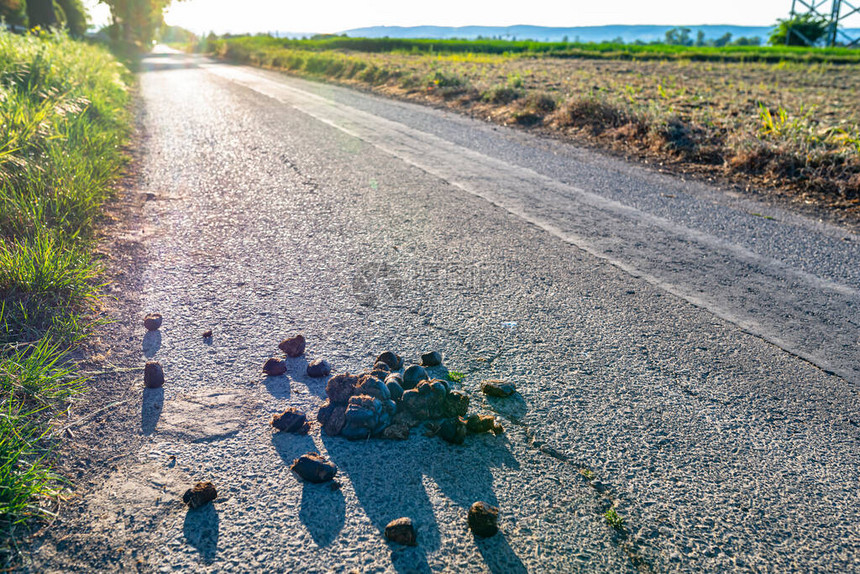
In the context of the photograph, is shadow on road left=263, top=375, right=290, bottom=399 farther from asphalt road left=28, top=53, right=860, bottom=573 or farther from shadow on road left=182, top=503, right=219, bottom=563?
shadow on road left=182, top=503, right=219, bottom=563

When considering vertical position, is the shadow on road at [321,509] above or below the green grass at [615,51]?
below

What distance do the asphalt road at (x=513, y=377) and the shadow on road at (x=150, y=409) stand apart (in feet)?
0.04

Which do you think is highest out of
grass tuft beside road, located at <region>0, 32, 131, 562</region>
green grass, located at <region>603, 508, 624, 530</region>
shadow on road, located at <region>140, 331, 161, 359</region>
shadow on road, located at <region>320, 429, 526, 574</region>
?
grass tuft beside road, located at <region>0, 32, 131, 562</region>

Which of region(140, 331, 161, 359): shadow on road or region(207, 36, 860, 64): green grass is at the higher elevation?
region(207, 36, 860, 64): green grass

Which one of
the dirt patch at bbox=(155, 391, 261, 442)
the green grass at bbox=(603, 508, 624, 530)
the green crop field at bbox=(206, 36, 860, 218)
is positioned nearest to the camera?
the green grass at bbox=(603, 508, 624, 530)

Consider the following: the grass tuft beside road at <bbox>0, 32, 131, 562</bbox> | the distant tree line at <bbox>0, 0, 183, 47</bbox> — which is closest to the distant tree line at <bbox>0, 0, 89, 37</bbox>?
the distant tree line at <bbox>0, 0, 183, 47</bbox>

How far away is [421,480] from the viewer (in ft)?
6.18

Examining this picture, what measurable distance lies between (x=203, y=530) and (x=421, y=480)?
2.28 feet

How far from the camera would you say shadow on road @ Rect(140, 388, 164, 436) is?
6.90ft

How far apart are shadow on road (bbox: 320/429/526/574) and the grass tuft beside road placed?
959 mm

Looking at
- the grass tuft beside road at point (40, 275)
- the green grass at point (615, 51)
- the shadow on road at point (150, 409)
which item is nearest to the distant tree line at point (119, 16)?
the green grass at point (615, 51)

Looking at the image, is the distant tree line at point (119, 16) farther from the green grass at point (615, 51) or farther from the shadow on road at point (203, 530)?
the shadow on road at point (203, 530)

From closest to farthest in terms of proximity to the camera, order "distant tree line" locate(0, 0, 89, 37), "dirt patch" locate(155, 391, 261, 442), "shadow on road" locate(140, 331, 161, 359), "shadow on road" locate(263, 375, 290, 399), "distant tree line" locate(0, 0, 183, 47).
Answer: "dirt patch" locate(155, 391, 261, 442), "shadow on road" locate(263, 375, 290, 399), "shadow on road" locate(140, 331, 161, 359), "distant tree line" locate(0, 0, 89, 37), "distant tree line" locate(0, 0, 183, 47)

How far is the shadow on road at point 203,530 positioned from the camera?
1.58 meters
